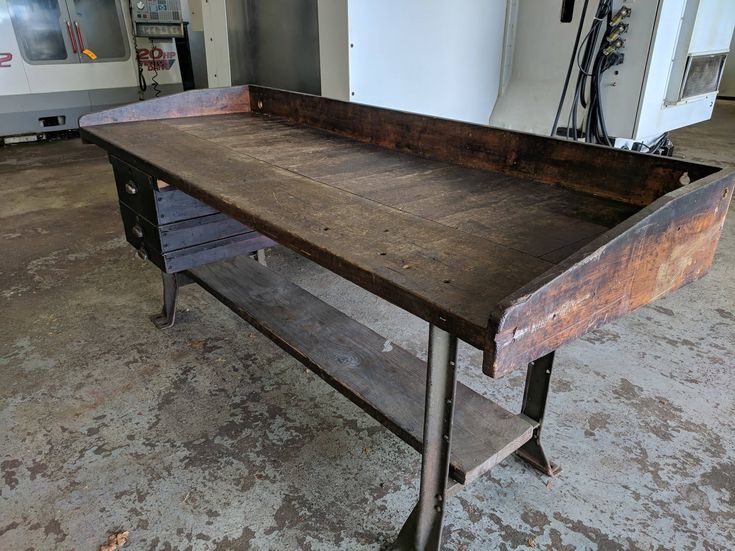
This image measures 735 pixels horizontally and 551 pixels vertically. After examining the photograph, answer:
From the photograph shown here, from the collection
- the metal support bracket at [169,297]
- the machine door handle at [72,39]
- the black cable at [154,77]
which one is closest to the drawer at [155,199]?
the metal support bracket at [169,297]

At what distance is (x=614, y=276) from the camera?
90cm

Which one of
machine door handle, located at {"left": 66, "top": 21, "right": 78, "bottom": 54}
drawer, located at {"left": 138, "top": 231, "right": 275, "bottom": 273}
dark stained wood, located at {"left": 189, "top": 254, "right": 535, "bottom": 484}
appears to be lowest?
dark stained wood, located at {"left": 189, "top": 254, "right": 535, "bottom": 484}

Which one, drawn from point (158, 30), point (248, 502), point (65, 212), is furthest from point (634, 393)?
point (158, 30)

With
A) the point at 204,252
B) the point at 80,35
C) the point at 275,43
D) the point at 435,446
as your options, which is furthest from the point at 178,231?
the point at 80,35

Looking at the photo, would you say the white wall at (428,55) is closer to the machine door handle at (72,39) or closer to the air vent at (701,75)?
the air vent at (701,75)

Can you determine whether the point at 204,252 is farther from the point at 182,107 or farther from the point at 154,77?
the point at 154,77

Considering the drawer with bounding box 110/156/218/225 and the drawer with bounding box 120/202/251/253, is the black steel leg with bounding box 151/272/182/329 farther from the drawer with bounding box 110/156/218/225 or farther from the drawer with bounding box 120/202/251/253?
the drawer with bounding box 110/156/218/225

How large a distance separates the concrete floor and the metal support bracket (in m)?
0.05

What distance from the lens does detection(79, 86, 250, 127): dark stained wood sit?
2.19m

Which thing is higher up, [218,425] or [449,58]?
[449,58]

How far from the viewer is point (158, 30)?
5.50 metres

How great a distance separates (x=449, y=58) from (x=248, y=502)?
7.71 ft

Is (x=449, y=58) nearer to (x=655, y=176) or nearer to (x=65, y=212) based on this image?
(x=655, y=176)

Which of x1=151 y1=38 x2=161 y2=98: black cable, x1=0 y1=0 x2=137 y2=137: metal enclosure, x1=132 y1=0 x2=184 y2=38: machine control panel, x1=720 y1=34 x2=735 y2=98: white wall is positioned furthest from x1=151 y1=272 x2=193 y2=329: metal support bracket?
x1=720 y1=34 x2=735 y2=98: white wall
